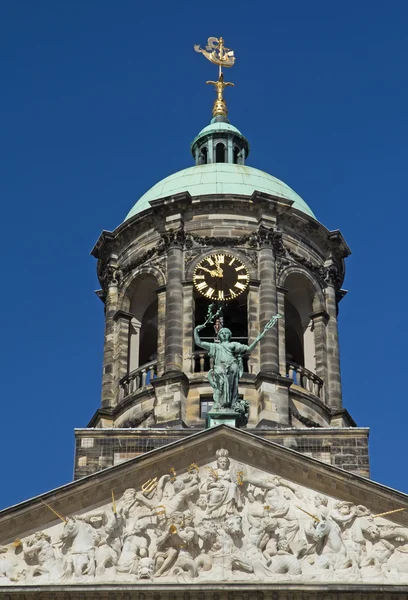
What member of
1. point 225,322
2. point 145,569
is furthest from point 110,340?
point 145,569

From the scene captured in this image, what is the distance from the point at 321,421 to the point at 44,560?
771 centimetres

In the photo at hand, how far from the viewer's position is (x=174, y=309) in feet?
115

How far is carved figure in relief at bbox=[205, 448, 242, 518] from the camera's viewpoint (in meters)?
29.7

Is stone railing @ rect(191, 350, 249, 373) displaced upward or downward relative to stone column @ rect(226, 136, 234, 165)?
downward

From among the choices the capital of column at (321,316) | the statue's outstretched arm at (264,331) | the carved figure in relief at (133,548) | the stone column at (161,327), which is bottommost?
the carved figure in relief at (133,548)

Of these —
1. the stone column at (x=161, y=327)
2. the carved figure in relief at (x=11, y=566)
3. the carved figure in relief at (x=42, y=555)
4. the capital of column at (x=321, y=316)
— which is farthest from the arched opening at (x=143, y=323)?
the carved figure in relief at (x=11, y=566)

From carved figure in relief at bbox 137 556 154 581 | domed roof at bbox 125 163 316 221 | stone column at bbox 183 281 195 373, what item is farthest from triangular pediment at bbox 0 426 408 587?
domed roof at bbox 125 163 316 221

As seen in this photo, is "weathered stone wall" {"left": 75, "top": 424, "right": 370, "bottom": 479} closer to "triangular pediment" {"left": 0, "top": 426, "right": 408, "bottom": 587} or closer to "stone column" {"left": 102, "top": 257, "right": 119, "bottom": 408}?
"stone column" {"left": 102, "top": 257, "right": 119, "bottom": 408}

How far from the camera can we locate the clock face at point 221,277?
35719mm

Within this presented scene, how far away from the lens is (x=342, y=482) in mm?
30000

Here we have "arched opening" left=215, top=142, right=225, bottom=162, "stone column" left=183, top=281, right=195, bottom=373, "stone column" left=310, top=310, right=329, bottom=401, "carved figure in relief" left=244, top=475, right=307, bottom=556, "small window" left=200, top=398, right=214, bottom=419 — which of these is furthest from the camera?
"arched opening" left=215, top=142, right=225, bottom=162

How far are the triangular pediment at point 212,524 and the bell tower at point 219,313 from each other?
2775 millimetres

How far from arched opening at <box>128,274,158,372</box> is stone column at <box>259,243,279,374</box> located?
2.33 meters

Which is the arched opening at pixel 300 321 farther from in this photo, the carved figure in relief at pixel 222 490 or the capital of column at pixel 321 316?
the carved figure in relief at pixel 222 490
